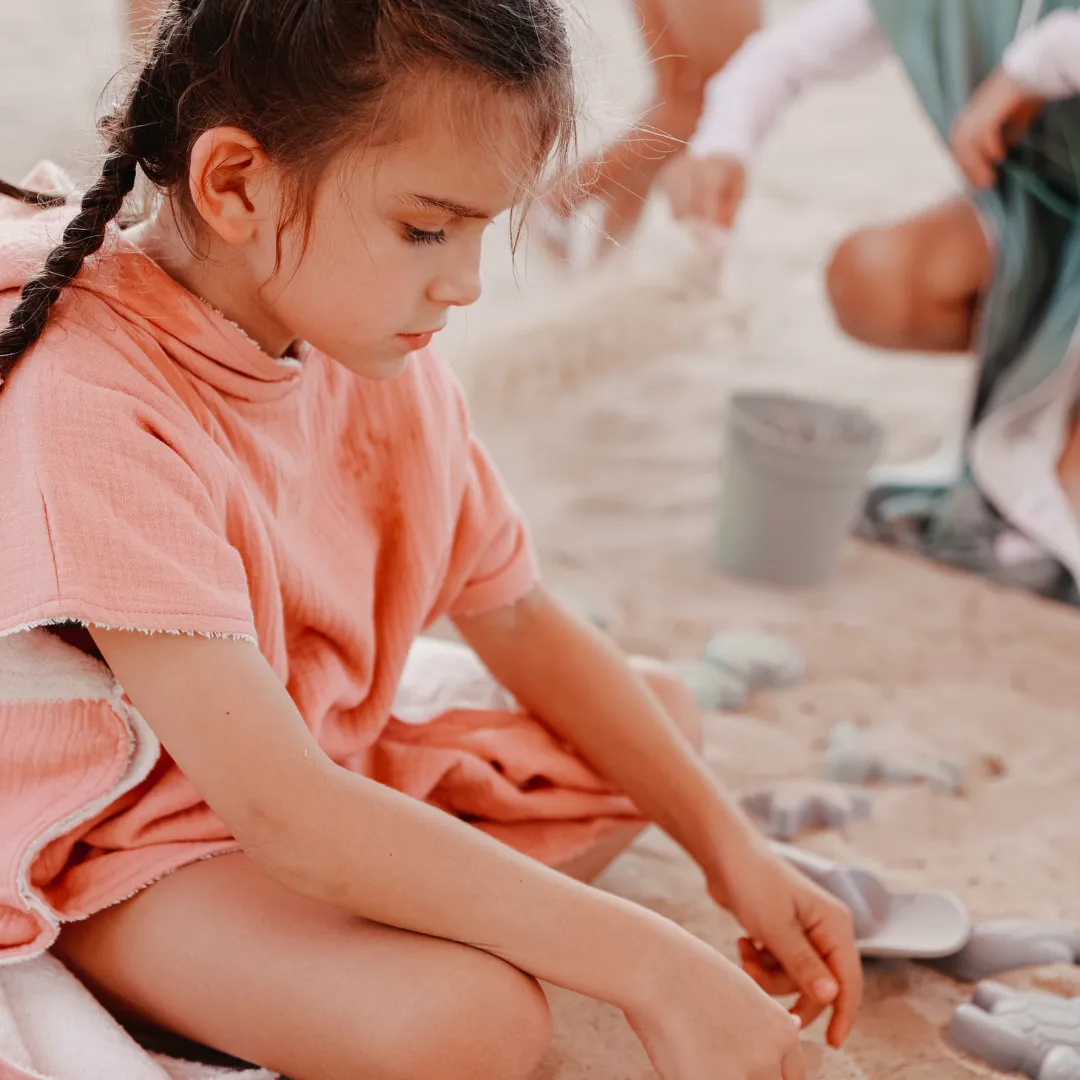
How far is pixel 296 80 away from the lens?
77 cm

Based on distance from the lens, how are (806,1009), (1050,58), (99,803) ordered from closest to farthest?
(99,803)
(806,1009)
(1050,58)

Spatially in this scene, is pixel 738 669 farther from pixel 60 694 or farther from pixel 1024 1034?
pixel 60 694

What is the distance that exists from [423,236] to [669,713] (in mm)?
541

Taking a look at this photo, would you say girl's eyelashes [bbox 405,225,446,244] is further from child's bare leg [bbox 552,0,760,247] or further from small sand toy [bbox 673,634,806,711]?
child's bare leg [bbox 552,0,760,247]

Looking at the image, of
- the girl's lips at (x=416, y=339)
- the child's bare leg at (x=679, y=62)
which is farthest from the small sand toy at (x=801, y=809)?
the child's bare leg at (x=679, y=62)

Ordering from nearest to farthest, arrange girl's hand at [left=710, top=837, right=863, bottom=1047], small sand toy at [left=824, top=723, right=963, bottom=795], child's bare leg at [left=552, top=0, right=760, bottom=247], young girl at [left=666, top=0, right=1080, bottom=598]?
girl's hand at [left=710, top=837, right=863, bottom=1047] → small sand toy at [left=824, top=723, right=963, bottom=795] → young girl at [left=666, top=0, right=1080, bottom=598] → child's bare leg at [left=552, top=0, right=760, bottom=247]

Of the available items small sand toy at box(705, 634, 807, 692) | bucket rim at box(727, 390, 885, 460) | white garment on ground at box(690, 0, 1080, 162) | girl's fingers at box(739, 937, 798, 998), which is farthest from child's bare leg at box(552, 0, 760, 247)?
girl's fingers at box(739, 937, 798, 998)

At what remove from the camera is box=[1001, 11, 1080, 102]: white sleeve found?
1673mm

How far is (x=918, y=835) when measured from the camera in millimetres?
1324

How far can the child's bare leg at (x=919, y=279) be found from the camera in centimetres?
196

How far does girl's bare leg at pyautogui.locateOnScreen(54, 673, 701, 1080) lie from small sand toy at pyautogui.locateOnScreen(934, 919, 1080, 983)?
0.43m

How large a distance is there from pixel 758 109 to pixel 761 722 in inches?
38.1

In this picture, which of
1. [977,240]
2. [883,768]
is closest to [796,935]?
[883,768]

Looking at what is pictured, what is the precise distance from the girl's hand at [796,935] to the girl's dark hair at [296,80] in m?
0.54
